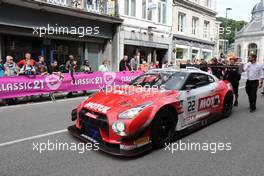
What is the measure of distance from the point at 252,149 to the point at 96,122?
2952 millimetres

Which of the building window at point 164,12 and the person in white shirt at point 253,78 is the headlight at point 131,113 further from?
the building window at point 164,12

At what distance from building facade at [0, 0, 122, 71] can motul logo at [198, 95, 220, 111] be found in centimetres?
1074

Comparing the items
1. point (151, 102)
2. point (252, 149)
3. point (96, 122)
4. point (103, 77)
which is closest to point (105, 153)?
point (96, 122)

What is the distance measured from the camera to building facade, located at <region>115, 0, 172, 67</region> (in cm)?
1879

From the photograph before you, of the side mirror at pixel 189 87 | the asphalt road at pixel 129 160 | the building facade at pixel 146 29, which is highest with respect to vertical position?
the building facade at pixel 146 29

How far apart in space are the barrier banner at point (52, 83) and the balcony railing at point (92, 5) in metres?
5.47

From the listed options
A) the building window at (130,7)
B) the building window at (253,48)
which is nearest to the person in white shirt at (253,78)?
the building window at (130,7)

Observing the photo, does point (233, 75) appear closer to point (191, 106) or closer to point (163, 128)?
point (191, 106)

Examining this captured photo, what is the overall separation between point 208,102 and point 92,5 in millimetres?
12766

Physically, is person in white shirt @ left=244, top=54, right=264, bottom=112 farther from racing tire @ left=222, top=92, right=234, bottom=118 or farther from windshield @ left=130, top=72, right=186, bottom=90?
windshield @ left=130, top=72, right=186, bottom=90

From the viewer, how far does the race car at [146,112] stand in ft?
13.4

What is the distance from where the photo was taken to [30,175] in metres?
3.51

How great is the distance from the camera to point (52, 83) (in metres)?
10.1

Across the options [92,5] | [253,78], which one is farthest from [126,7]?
[253,78]
